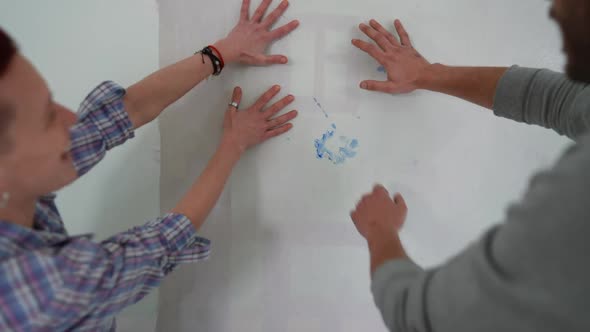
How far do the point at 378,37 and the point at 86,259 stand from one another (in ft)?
2.06

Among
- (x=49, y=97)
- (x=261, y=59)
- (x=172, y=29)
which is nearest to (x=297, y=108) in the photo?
(x=261, y=59)

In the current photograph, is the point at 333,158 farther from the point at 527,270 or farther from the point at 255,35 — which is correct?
the point at 527,270

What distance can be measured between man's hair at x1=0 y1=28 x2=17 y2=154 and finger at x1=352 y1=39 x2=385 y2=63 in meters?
0.56

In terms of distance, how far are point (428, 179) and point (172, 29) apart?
0.61 meters

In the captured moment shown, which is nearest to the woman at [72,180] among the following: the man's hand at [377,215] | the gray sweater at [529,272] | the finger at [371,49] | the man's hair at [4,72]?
the man's hair at [4,72]

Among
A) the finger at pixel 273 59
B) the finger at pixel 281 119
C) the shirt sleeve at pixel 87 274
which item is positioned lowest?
the shirt sleeve at pixel 87 274

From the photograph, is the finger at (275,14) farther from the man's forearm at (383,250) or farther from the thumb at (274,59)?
the man's forearm at (383,250)

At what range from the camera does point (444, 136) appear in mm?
812

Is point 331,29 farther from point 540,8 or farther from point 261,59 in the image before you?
point 540,8

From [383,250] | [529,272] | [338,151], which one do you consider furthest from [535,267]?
[338,151]

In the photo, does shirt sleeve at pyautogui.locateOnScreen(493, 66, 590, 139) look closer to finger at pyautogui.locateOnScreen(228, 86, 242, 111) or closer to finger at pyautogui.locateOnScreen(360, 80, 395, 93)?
finger at pyautogui.locateOnScreen(360, 80, 395, 93)

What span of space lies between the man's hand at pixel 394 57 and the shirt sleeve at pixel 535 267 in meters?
0.44

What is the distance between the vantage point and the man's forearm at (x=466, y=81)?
682 mm

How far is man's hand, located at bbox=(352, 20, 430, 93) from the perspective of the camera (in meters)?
0.75
